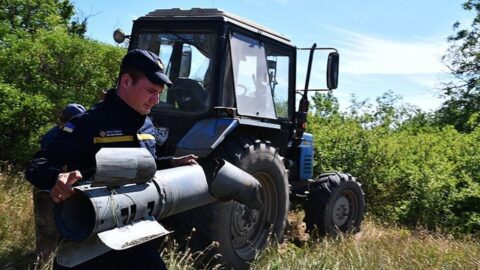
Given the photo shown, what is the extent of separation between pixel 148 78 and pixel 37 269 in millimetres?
2155

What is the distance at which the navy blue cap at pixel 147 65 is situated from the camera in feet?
8.65

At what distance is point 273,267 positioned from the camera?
15.3ft

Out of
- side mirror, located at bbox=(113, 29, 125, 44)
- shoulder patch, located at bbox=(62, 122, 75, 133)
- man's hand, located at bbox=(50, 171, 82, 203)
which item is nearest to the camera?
man's hand, located at bbox=(50, 171, 82, 203)

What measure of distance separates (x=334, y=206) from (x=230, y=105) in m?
2.16

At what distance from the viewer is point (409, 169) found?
970 centimetres

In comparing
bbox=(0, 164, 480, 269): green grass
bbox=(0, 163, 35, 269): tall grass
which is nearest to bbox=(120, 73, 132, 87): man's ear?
bbox=(0, 164, 480, 269): green grass

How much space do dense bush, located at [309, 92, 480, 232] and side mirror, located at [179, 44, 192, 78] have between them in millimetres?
4861

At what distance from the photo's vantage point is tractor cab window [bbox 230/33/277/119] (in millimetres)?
5488

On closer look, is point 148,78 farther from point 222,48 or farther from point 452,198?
point 452,198

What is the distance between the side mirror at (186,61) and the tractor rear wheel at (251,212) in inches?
36.0

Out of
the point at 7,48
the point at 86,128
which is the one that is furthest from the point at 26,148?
the point at 86,128

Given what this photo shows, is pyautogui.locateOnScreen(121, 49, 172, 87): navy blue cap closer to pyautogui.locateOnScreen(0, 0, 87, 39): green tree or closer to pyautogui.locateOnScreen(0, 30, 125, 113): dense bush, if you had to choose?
pyautogui.locateOnScreen(0, 30, 125, 113): dense bush

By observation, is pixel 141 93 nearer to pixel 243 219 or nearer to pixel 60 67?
pixel 243 219

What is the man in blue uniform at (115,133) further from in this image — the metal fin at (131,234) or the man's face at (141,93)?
the metal fin at (131,234)
